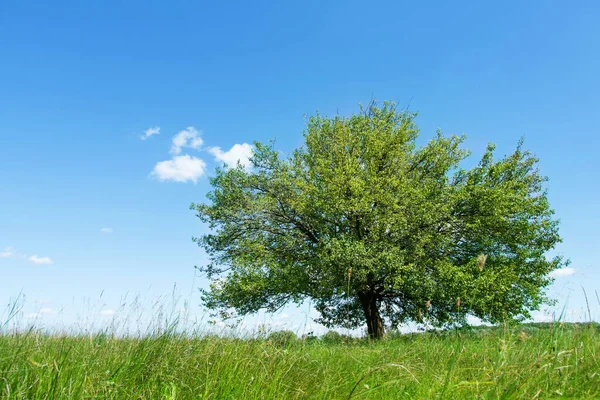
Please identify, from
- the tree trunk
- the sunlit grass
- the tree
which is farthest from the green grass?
the tree trunk

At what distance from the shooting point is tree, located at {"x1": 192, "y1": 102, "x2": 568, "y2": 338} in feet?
55.5

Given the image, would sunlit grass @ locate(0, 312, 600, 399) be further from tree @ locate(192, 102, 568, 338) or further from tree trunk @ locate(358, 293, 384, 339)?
tree trunk @ locate(358, 293, 384, 339)

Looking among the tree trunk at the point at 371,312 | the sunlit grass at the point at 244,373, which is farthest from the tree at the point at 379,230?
the sunlit grass at the point at 244,373

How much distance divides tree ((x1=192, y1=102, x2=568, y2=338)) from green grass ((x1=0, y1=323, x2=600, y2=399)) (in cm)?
909

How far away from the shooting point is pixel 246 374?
5.96 m

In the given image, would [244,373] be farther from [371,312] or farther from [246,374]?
[371,312]

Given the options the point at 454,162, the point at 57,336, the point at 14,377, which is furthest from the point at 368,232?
the point at 14,377

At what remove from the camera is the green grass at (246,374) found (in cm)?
452

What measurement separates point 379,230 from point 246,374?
12127mm

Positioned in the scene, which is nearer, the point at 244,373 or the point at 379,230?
the point at 244,373

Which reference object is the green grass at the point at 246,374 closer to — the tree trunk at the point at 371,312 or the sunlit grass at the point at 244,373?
the sunlit grass at the point at 244,373

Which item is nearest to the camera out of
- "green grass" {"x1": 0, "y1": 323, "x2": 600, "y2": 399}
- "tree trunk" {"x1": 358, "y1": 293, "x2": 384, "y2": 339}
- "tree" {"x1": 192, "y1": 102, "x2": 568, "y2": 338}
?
"green grass" {"x1": 0, "y1": 323, "x2": 600, "y2": 399}

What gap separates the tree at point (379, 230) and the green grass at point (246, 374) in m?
9.09

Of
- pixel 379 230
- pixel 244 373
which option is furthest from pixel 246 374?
pixel 379 230
